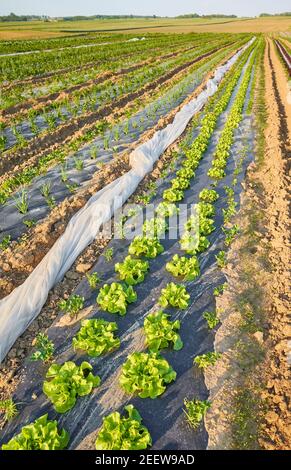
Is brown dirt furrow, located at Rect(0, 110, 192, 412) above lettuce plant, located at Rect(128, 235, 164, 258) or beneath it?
beneath

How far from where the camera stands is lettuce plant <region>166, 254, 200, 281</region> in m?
6.05

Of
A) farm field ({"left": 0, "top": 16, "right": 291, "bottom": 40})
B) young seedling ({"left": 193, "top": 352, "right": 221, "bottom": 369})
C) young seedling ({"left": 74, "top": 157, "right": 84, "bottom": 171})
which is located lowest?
young seedling ({"left": 193, "top": 352, "right": 221, "bottom": 369})

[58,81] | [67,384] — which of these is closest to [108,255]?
[67,384]

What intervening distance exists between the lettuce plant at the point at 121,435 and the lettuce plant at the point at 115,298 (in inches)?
67.8

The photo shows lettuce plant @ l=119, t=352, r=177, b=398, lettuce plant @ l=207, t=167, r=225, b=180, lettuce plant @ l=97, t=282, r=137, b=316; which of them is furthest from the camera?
lettuce plant @ l=207, t=167, r=225, b=180

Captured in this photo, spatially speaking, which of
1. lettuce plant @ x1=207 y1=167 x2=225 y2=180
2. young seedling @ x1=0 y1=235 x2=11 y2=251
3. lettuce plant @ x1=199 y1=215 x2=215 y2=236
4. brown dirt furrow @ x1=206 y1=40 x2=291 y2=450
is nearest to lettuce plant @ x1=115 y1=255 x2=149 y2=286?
brown dirt furrow @ x1=206 y1=40 x2=291 y2=450

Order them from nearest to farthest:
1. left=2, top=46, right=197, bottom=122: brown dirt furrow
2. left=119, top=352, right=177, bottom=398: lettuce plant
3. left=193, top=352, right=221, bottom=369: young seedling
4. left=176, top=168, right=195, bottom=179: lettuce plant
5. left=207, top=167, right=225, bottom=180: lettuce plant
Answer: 1. left=119, top=352, right=177, bottom=398: lettuce plant
2. left=193, top=352, right=221, bottom=369: young seedling
3. left=176, top=168, right=195, bottom=179: lettuce plant
4. left=207, top=167, right=225, bottom=180: lettuce plant
5. left=2, top=46, right=197, bottom=122: brown dirt furrow

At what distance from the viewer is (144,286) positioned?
6.07 meters

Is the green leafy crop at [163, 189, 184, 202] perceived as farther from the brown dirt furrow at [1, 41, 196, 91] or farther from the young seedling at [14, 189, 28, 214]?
the brown dirt furrow at [1, 41, 196, 91]

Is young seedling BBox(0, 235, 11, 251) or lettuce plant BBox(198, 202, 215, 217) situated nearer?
young seedling BBox(0, 235, 11, 251)

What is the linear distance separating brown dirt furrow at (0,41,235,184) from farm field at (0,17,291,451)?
68 mm
